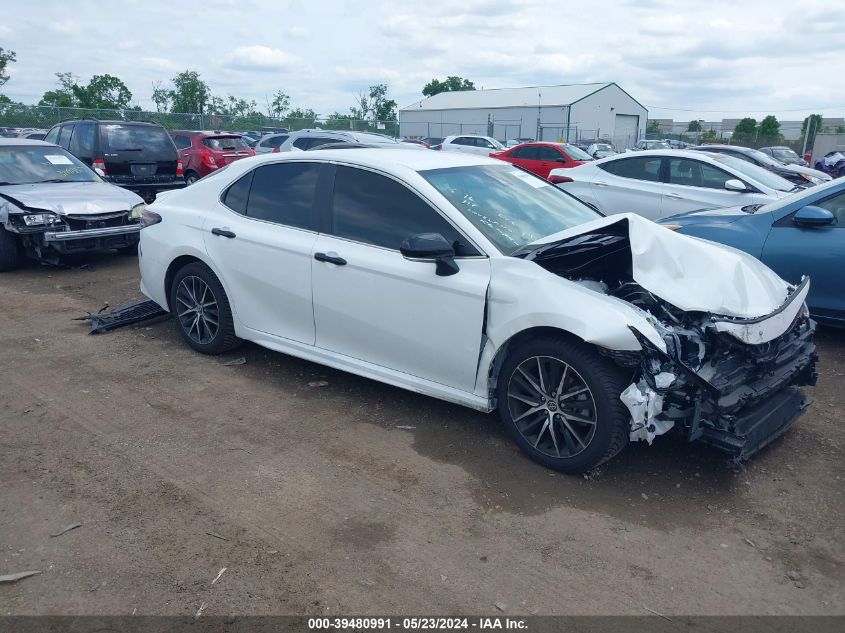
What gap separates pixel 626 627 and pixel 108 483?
110 inches

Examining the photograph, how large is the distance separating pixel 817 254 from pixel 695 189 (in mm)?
4040

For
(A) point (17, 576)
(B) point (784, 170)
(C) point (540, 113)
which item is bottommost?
(A) point (17, 576)

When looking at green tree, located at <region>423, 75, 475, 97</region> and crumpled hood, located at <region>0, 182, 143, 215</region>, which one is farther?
green tree, located at <region>423, 75, 475, 97</region>

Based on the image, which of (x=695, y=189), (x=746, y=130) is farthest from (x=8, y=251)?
(x=746, y=130)

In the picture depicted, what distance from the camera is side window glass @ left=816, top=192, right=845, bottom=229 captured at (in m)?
5.89

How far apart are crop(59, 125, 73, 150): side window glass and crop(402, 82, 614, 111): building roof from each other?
162 ft

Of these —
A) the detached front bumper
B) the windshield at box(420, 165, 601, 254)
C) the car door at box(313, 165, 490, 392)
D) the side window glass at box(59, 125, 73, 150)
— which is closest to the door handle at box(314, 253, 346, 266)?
the car door at box(313, 165, 490, 392)

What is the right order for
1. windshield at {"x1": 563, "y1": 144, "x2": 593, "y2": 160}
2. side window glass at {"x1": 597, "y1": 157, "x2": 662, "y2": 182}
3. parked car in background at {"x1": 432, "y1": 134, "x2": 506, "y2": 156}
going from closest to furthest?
side window glass at {"x1": 597, "y1": 157, "x2": 662, "y2": 182}
windshield at {"x1": 563, "y1": 144, "x2": 593, "y2": 160}
parked car in background at {"x1": 432, "y1": 134, "x2": 506, "y2": 156}

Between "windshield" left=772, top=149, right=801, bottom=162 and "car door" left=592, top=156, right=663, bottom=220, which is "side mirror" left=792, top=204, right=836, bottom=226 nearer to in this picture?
"car door" left=592, top=156, right=663, bottom=220

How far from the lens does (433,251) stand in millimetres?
3939

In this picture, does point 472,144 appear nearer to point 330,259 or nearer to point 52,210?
point 52,210

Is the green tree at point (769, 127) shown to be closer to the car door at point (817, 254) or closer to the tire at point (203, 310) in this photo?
the car door at point (817, 254)

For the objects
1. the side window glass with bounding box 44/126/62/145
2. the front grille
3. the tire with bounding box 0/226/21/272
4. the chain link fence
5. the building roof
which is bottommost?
the tire with bounding box 0/226/21/272

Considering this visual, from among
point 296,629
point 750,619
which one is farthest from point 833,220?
point 296,629
